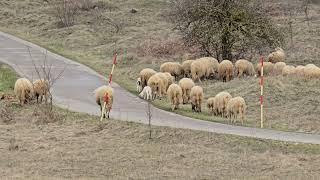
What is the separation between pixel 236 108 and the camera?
22.7m

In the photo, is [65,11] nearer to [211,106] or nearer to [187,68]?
[187,68]

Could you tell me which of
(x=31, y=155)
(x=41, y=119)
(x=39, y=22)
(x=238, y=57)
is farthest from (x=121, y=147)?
(x=39, y=22)

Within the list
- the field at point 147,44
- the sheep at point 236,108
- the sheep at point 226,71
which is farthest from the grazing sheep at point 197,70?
the sheep at point 236,108

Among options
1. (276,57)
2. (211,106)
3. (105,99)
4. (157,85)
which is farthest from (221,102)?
(276,57)

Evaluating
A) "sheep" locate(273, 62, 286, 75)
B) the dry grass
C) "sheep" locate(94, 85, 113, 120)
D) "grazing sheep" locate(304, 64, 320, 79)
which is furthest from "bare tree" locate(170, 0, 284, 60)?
the dry grass

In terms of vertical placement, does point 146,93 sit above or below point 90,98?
above

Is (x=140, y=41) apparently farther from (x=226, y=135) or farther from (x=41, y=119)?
(x=226, y=135)

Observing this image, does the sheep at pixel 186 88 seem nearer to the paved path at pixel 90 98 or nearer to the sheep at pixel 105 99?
the paved path at pixel 90 98

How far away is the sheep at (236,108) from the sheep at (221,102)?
67 centimetres

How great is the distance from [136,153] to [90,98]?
9.49 m

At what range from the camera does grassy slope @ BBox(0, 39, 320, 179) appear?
1666 centimetres

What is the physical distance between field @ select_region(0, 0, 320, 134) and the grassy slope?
3071mm

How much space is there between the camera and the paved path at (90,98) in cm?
2084

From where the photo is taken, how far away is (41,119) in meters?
23.8
